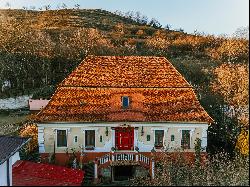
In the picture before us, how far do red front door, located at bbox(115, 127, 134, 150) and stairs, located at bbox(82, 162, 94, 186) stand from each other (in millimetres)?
1894

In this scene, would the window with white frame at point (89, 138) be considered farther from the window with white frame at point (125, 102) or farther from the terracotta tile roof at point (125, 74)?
the terracotta tile roof at point (125, 74)

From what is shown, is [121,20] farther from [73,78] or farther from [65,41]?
[73,78]

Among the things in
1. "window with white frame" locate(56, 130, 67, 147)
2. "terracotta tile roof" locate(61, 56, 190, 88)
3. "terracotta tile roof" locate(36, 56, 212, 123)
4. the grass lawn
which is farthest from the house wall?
the grass lawn

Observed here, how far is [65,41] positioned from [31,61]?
7.03 m

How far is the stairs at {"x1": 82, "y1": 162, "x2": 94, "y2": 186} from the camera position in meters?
25.4

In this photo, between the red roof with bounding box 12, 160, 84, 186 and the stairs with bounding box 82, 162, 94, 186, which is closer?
the red roof with bounding box 12, 160, 84, 186

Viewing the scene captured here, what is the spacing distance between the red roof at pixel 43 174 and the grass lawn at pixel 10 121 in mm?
11853

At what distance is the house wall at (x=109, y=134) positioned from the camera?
87.7 feet

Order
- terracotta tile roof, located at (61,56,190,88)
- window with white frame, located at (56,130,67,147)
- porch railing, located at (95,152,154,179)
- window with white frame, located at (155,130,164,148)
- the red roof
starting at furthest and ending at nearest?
1. terracotta tile roof, located at (61,56,190,88)
2. window with white frame, located at (155,130,164,148)
3. window with white frame, located at (56,130,67,147)
4. porch railing, located at (95,152,154,179)
5. the red roof

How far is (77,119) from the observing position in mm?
26609

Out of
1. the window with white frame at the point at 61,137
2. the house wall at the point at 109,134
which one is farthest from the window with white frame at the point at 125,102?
the window with white frame at the point at 61,137

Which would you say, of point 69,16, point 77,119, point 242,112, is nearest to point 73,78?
point 77,119

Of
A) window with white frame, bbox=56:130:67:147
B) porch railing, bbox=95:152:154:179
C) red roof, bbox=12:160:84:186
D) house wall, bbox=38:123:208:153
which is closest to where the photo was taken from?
red roof, bbox=12:160:84:186

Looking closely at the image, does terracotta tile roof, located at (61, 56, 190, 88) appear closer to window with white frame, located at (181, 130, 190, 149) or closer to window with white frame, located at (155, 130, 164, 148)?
window with white frame, located at (155, 130, 164, 148)
